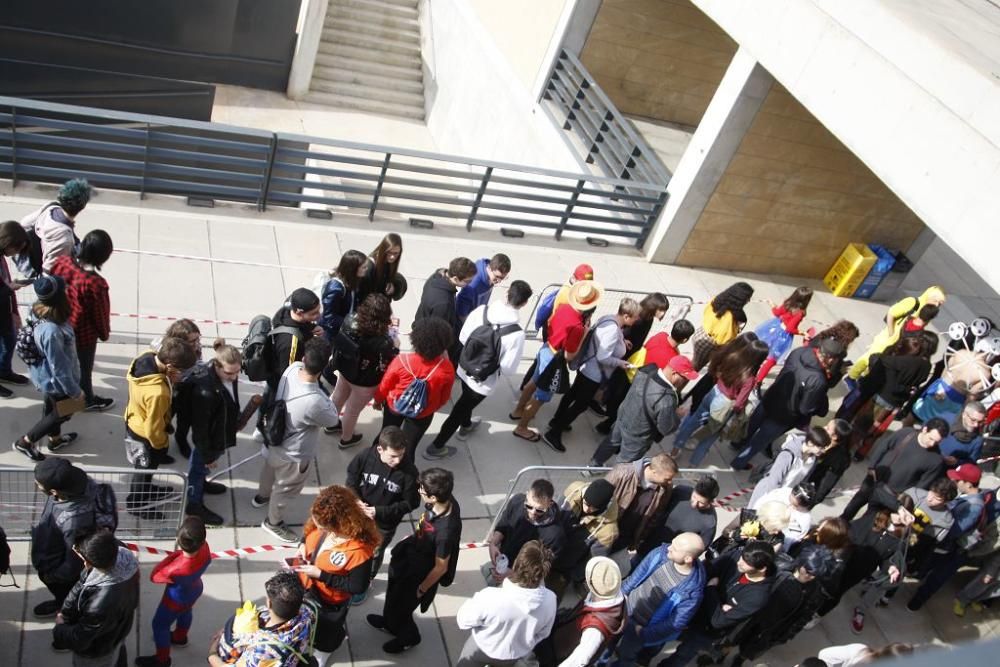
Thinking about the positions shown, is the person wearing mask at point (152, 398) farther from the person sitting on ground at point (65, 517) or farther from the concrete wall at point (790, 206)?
the concrete wall at point (790, 206)

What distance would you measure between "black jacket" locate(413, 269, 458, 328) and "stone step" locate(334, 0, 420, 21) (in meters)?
14.5

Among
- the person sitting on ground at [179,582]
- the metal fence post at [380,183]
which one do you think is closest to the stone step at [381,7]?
the metal fence post at [380,183]

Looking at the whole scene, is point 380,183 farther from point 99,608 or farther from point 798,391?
point 99,608

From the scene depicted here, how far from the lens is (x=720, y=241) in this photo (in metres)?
13.0

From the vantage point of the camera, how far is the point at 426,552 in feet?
18.1

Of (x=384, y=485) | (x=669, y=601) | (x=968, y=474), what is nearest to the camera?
(x=669, y=601)

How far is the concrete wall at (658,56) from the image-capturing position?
15.7m

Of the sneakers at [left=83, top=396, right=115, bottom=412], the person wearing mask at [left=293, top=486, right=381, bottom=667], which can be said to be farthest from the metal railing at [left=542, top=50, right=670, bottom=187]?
the person wearing mask at [left=293, top=486, right=381, bottom=667]

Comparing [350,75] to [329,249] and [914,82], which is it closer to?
[329,249]

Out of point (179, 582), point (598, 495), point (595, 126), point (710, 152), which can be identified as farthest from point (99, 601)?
→ point (595, 126)

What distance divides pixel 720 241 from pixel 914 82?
14.4ft

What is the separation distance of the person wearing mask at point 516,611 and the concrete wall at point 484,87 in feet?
34.5

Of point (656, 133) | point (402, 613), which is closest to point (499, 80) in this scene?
point (656, 133)

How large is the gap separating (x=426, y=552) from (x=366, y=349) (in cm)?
203
